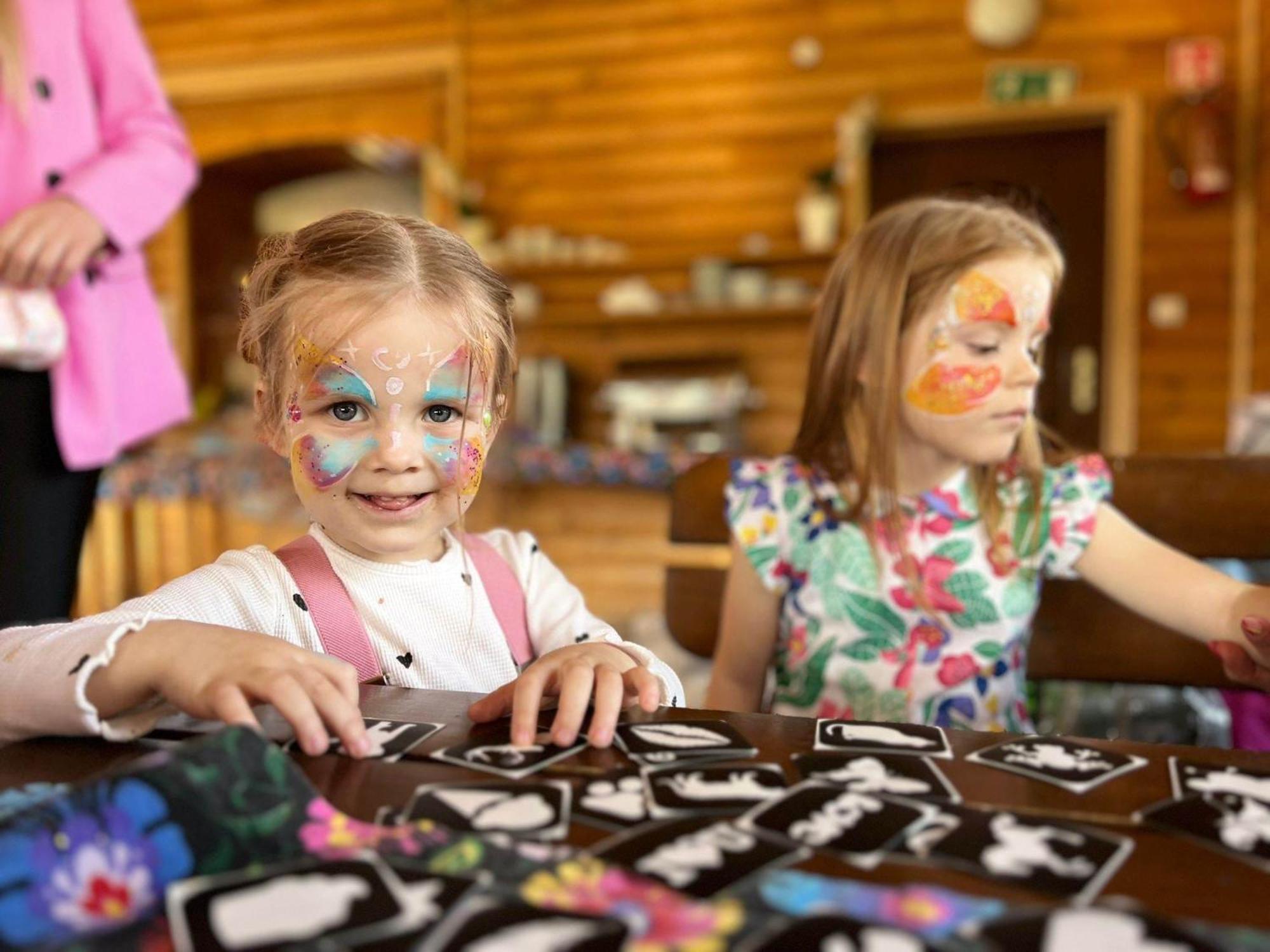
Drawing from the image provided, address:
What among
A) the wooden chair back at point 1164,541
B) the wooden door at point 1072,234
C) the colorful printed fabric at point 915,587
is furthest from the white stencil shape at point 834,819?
the wooden door at point 1072,234

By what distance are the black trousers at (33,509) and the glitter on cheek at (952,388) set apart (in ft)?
3.72

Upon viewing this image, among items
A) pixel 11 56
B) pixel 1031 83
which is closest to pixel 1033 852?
pixel 11 56

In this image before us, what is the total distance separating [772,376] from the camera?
17.8 ft

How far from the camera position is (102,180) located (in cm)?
140

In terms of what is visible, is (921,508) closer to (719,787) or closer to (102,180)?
(719,787)

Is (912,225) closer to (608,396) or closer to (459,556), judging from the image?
(459,556)

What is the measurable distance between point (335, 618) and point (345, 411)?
20cm

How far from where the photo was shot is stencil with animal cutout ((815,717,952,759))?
24.2 inches

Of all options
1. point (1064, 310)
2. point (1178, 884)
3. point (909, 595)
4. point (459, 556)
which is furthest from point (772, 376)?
point (1178, 884)

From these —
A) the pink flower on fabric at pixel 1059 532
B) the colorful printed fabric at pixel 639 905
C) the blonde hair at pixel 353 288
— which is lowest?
the colorful printed fabric at pixel 639 905

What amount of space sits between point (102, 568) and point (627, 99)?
12.3 feet

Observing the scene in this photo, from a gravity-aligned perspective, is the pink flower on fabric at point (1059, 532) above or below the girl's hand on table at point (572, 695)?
above

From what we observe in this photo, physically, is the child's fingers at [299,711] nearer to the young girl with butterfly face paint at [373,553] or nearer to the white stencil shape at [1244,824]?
the young girl with butterfly face paint at [373,553]

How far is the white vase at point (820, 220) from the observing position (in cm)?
512
